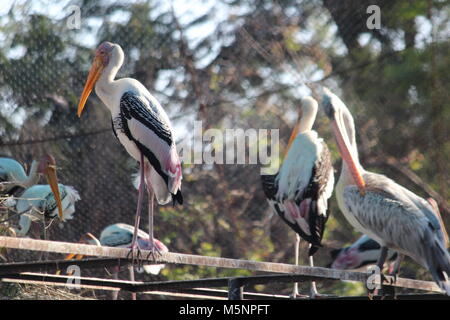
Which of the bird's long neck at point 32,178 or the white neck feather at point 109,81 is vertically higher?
the white neck feather at point 109,81

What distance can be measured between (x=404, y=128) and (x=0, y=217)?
4.19 meters

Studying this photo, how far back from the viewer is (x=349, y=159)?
482 cm

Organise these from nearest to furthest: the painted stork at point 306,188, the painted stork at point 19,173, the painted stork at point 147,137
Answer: the painted stork at point 147,137
the painted stork at point 306,188
the painted stork at point 19,173

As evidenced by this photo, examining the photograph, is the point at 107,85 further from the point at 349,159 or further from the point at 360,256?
the point at 360,256

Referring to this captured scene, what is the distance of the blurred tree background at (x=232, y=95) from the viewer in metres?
6.56

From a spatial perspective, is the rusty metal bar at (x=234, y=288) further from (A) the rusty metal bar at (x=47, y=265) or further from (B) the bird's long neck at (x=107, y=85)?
(B) the bird's long neck at (x=107, y=85)

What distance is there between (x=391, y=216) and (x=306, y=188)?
53cm

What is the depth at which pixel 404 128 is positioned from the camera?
24.7ft

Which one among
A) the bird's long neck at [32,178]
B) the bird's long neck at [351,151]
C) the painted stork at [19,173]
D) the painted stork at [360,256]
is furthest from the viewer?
the painted stork at [360,256]

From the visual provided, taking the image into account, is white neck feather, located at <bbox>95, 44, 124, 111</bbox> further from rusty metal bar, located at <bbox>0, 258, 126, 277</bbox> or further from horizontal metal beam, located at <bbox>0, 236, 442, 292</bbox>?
rusty metal bar, located at <bbox>0, 258, 126, 277</bbox>

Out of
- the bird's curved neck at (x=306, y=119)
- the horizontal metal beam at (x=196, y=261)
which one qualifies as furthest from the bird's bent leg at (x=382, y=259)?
the bird's curved neck at (x=306, y=119)

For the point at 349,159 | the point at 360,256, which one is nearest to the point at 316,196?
the point at 349,159

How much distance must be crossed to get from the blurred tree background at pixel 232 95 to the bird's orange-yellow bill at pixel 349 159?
179cm

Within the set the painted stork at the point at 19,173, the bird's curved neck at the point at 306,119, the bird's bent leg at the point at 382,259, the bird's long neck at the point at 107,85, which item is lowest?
the bird's bent leg at the point at 382,259
